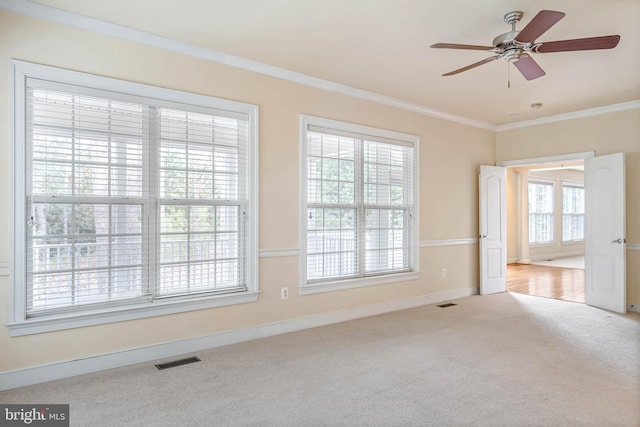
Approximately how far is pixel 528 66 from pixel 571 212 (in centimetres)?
1053

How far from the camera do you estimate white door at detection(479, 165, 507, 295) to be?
6.09m

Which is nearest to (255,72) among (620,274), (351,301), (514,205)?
(351,301)

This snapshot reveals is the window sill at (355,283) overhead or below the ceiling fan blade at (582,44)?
below

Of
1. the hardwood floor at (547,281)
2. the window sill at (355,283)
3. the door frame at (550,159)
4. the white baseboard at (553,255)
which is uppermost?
the door frame at (550,159)

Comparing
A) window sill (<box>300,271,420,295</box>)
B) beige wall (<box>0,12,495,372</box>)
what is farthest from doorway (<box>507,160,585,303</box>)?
window sill (<box>300,271,420,295</box>)

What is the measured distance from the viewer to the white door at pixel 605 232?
4965 mm

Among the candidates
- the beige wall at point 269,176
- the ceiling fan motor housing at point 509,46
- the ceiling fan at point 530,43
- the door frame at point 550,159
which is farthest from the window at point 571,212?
the ceiling fan motor housing at point 509,46

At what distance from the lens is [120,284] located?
10.4 feet

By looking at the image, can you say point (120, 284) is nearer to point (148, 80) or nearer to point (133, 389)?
point (133, 389)

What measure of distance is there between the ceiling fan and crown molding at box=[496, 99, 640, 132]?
117 inches

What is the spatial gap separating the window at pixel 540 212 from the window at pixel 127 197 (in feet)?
30.3

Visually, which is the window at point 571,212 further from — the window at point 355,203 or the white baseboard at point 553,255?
the window at point 355,203

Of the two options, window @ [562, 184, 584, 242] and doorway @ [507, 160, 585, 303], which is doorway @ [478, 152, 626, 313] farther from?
window @ [562, 184, 584, 242]

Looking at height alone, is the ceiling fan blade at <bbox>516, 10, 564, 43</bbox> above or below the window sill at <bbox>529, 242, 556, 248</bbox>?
above
